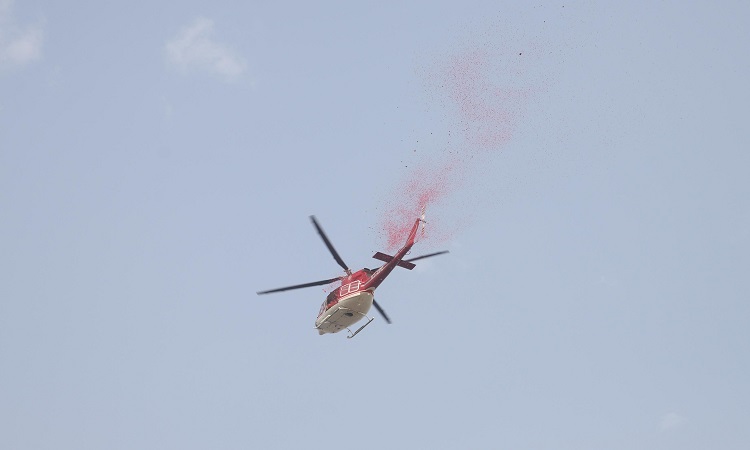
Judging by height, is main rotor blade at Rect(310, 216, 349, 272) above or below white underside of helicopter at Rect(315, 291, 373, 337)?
above

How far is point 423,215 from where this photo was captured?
179 feet

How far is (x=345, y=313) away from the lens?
5616 centimetres

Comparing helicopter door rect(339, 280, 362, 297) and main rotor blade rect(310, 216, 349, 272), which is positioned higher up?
main rotor blade rect(310, 216, 349, 272)

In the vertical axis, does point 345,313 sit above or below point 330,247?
below

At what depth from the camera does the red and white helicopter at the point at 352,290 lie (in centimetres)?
5384

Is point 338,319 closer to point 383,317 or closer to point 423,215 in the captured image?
point 383,317

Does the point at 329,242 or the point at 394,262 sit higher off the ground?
the point at 329,242

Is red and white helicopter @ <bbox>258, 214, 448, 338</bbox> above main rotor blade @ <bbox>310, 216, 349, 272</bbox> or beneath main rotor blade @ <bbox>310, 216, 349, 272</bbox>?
beneath

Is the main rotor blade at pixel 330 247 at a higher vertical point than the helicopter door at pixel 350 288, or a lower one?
higher

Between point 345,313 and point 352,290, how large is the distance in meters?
1.45

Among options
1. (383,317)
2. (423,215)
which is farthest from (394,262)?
(383,317)

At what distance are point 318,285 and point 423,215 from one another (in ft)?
25.6

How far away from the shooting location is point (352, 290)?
55656 mm

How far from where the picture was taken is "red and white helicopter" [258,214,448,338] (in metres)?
53.8
